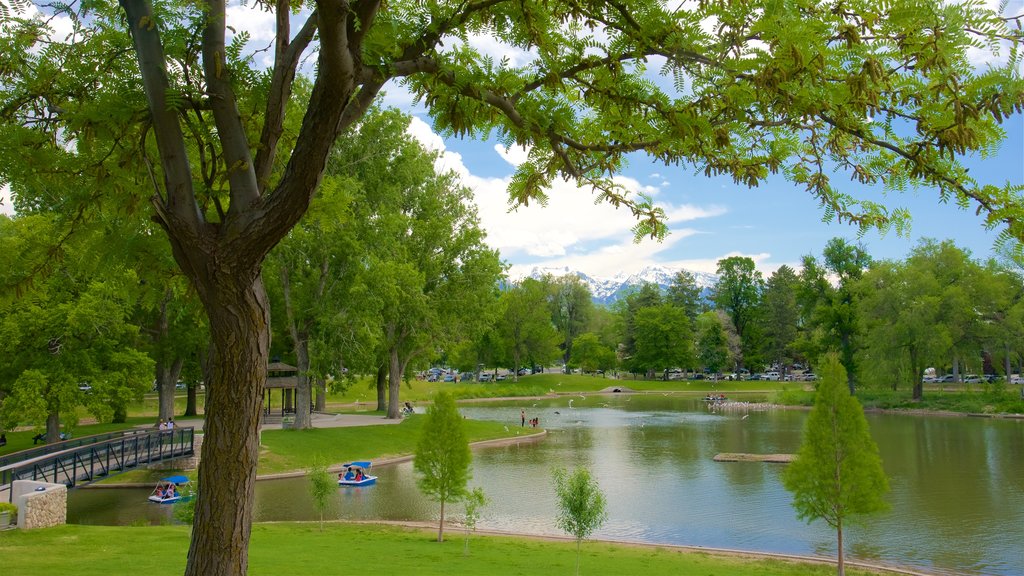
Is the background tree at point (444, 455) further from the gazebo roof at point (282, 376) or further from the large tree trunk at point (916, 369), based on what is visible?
the large tree trunk at point (916, 369)

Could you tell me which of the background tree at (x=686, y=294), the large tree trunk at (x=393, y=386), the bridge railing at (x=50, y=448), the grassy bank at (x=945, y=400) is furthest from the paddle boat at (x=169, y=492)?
the background tree at (x=686, y=294)

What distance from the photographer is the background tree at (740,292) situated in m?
90.3

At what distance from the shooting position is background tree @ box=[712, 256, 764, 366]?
296ft

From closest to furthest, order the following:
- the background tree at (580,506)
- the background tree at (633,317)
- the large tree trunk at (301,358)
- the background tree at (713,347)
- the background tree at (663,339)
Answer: the background tree at (580,506) < the large tree trunk at (301,358) < the background tree at (713,347) < the background tree at (663,339) < the background tree at (633,317)

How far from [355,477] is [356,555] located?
448 inches

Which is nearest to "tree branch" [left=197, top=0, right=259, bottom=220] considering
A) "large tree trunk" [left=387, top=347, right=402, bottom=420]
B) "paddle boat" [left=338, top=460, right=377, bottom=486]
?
"paddle boat" [left=338, top=460, right=377, bottom=486]

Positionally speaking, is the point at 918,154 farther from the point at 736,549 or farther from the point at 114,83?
the point at 736,549

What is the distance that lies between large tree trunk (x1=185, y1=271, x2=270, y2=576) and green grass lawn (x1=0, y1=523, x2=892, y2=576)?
27.7 feet

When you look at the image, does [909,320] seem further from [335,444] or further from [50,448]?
[50,448]

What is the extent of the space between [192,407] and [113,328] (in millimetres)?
16783

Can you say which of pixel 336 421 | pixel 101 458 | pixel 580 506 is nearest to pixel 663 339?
pixel 336 421

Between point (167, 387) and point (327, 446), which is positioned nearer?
point (327, 446)

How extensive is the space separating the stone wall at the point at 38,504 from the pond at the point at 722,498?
3488 mm

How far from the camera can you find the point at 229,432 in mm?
3816
